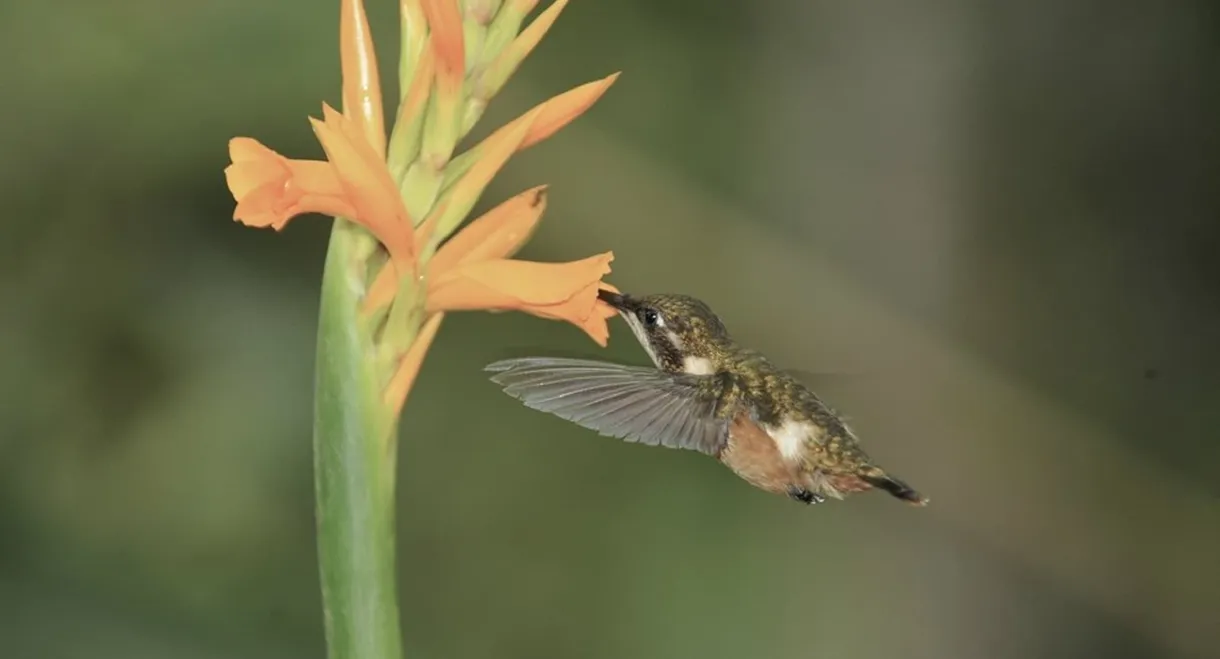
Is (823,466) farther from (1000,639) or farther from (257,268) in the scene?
(1000,639)

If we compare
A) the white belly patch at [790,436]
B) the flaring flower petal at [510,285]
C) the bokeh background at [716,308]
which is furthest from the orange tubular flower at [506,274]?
the bokeh background at [716,308]

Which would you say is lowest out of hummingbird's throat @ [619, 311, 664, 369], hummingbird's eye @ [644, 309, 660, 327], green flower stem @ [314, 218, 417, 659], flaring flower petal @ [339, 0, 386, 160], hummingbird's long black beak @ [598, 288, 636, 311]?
green flower stem @ [314, 218, 417, 659]

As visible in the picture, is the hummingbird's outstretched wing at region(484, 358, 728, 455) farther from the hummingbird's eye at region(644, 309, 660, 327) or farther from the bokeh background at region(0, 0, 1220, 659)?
the bokeh background at region(0, 0, 1220, 659)

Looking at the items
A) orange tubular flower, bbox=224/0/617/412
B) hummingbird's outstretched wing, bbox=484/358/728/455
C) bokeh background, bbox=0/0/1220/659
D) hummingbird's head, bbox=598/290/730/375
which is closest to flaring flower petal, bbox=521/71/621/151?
orange tubular flower, bbox=224/0/617/412

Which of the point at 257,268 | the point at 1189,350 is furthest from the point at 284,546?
the point at 1189,350

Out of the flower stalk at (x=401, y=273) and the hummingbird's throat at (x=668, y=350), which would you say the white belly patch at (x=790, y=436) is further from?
the flower stalk at (x=401, y=273)

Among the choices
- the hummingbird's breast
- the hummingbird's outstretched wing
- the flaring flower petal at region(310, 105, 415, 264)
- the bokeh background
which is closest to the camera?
the flaring flower petal at region(310, 105, 415, 264)
